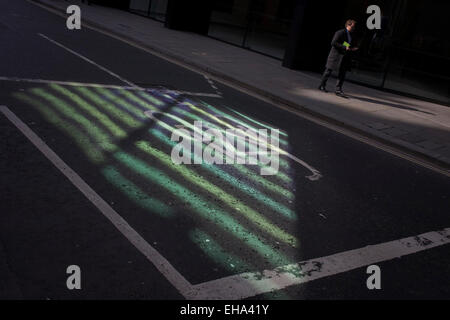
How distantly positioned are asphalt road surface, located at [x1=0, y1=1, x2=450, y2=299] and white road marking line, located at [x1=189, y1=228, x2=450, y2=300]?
2cm

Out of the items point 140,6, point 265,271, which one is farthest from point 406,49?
point 140,6

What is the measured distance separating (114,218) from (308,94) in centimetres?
859

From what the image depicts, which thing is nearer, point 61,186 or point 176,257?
point 176,257

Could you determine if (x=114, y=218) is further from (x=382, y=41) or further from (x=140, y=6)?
(x=140, y=6)

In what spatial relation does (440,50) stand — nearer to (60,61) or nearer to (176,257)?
(60,61)

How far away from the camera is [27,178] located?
510cm

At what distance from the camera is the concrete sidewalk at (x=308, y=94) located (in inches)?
387

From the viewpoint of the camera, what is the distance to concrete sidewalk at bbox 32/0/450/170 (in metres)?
9.84

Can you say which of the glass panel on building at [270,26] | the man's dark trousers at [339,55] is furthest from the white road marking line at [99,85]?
the glass panel on building at [270,26]

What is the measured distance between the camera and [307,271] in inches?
171

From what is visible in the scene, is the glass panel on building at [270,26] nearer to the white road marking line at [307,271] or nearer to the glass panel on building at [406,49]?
the glass panel on building at [406,49]

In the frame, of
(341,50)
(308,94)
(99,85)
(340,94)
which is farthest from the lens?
(340,94)
